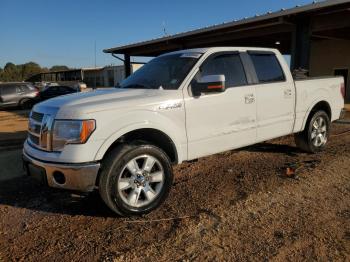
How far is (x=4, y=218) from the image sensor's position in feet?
12.6

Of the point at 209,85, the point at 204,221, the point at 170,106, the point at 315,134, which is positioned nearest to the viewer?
the point at 204,221

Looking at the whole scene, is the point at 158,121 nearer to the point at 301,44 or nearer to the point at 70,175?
the point at 70,175

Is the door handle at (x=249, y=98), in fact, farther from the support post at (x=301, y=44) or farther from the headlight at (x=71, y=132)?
the support post at (x=301, y=44)

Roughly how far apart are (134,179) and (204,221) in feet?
2.90

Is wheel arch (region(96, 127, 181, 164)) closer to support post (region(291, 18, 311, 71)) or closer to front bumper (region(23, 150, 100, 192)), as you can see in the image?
front bumper (region(23, 150, 100, 192))

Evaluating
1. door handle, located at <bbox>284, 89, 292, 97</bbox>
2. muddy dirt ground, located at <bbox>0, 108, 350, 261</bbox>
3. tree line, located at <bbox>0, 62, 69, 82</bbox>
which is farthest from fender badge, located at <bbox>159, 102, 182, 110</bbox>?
tree line, located at <bbox>0, 62, 69, 82</bbox>

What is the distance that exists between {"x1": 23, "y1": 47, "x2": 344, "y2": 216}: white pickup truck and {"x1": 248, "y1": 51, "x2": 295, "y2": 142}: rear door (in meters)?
0.02

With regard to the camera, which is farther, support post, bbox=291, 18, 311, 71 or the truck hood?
support post, bbox=291, 18, 311, 71

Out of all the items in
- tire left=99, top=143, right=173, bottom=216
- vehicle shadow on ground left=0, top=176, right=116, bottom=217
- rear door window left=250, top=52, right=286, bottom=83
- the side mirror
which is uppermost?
rear door window left=250, top=52, right=286, bottom=83

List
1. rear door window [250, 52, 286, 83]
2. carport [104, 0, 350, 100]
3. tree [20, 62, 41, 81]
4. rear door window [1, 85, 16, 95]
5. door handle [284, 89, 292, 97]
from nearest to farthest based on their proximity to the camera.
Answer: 1. rear door window [250, 52, 286, 83]
2. door handle [284, 89, 292, 97]
3. carport [104, 0, 350, 100]
4. rear door window [1, 85, 16, 95]
5. tree [20, 62, 41, 81]

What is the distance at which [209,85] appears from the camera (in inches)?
161

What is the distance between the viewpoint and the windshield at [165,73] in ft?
14.3

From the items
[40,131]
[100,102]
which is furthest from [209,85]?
[40,131]

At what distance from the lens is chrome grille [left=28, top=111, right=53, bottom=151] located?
3555 mm
